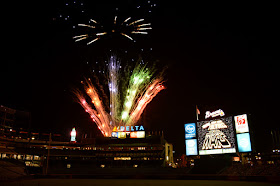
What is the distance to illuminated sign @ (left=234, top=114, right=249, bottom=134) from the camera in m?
36.2

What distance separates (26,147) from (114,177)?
38.3m

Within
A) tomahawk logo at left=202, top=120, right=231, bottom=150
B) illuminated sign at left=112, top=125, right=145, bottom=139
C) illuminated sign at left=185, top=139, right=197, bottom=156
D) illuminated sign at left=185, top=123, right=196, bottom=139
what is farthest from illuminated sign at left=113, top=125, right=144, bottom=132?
tomahawk logo at left=202, top=120, right=231, bottom=150

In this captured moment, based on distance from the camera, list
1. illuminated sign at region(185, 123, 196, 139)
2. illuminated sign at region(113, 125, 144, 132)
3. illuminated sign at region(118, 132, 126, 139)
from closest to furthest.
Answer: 1. illuminated sign at region(185, 123, 196, 139)
2. illuminated sign at region(118, 132, 126, 139)
3. illuminated sign at region(113, 125, 144, 132)

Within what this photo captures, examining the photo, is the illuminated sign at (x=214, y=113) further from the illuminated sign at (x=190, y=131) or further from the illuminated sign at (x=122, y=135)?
the illuminated sign at (x=122, y=135)

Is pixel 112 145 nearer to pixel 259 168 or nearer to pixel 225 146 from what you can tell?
pixel 225 146

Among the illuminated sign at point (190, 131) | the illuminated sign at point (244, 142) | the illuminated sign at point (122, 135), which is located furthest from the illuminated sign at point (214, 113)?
the illuminated sign at point (122, 135)

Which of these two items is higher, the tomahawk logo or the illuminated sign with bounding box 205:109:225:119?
the illuminated sign with bounding box 205:109:225:119

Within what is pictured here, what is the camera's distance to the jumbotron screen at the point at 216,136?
3820cm

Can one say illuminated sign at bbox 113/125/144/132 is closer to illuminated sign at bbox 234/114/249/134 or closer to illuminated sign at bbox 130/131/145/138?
illuminated sign at bbox 130/131/145/138

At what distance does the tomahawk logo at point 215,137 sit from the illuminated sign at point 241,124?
2.11 meters

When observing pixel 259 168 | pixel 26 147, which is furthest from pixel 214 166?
pixel 26 147

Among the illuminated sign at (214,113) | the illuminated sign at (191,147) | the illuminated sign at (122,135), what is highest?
the illuminated sign at (214,113)

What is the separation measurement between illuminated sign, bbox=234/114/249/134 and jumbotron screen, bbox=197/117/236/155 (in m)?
0.92

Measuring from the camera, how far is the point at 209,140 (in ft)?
134
